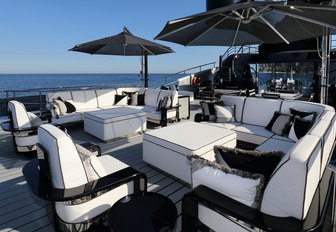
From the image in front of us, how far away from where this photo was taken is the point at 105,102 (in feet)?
20.0

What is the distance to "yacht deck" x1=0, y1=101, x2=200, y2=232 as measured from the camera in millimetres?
2053

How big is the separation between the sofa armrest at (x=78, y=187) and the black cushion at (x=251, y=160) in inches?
29.1

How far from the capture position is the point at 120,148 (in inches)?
158

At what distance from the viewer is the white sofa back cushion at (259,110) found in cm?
382

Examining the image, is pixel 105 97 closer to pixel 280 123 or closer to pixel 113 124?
pixel 113 124

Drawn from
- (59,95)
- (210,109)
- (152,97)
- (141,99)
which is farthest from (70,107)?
(210,109)

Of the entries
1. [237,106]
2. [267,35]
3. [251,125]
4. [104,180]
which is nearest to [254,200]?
[104,180]

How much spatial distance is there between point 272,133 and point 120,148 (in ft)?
8.60

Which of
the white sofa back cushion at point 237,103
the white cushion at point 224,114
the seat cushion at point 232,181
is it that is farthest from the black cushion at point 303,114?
the seat cushion at point 232,181

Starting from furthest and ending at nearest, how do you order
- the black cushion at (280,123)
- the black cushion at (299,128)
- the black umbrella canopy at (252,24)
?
the black cushion at (280,123)
the black cushion at (299,128)
the black umbrella canopy at (252,24)

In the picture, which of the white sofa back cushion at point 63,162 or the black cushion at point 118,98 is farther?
the black cushion at point 118,98

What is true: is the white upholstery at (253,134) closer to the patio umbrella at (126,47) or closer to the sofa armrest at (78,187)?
the sofa armrest at (78,187)

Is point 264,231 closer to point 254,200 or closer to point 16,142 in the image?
point 254,200

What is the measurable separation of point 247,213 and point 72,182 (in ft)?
4.06
